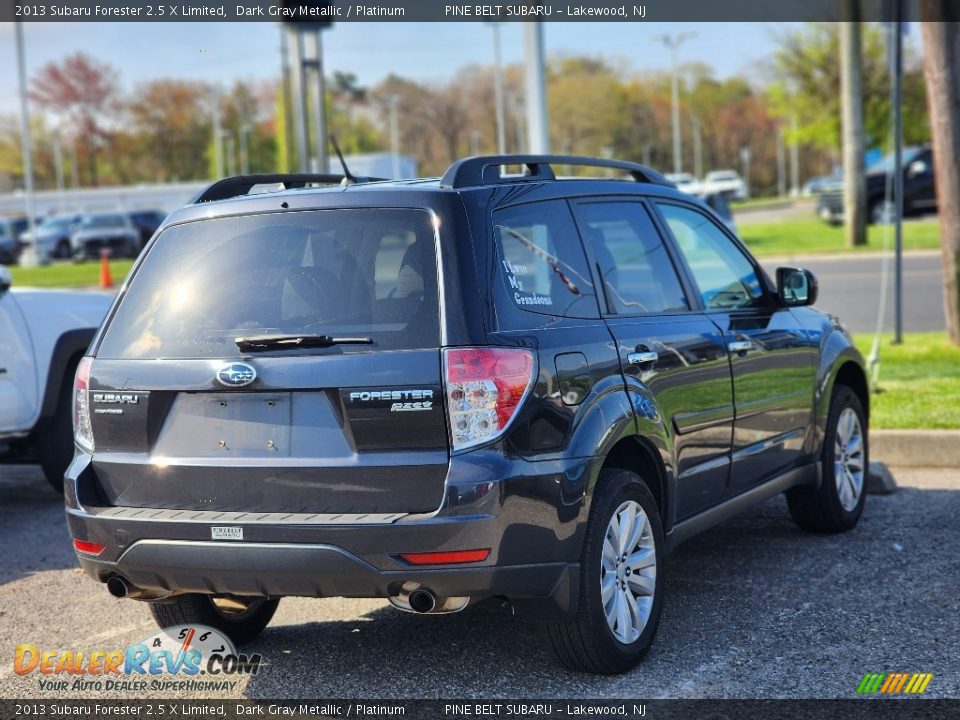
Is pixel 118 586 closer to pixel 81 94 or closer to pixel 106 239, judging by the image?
pixel 106 239

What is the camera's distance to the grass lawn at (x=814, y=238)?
89.7 ft

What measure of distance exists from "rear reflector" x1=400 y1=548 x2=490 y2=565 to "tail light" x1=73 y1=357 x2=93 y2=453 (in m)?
1.29

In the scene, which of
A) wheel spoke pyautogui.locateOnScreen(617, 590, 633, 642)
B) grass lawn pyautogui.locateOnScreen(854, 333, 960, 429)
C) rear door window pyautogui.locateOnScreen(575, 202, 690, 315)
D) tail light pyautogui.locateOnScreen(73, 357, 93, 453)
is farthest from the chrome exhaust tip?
grass lawn pyautogui.locateOnScreen(854, 333, 960, 429)


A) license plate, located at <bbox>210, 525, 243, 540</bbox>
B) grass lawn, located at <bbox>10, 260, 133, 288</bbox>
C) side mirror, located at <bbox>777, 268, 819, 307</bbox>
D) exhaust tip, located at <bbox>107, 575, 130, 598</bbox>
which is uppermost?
side mirror, located at <bbox>777, 268, 819, 307</bbox>

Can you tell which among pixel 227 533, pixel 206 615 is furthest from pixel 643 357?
pixel 206 615

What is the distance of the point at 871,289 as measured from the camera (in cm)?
1962

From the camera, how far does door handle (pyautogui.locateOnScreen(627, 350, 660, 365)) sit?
15.6 ft

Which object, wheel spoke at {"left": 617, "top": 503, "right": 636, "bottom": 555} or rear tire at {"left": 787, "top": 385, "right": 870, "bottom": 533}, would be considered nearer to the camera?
wheel spoke at {"left": 617, "top": 503, "right": 636, "bottom": 555}

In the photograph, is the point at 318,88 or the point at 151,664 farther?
the point at 318,88

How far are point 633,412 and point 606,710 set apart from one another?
1047 millimetres

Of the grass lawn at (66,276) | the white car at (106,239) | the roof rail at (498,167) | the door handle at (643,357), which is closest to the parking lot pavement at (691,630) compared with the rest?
the door handle at (643,357)

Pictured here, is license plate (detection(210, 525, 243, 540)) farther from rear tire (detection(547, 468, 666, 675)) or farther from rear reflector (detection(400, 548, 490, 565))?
rear tire (detection(547, 468, 666, 675))

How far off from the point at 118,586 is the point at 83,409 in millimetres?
634

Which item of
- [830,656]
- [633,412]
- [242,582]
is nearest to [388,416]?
[242,582]
